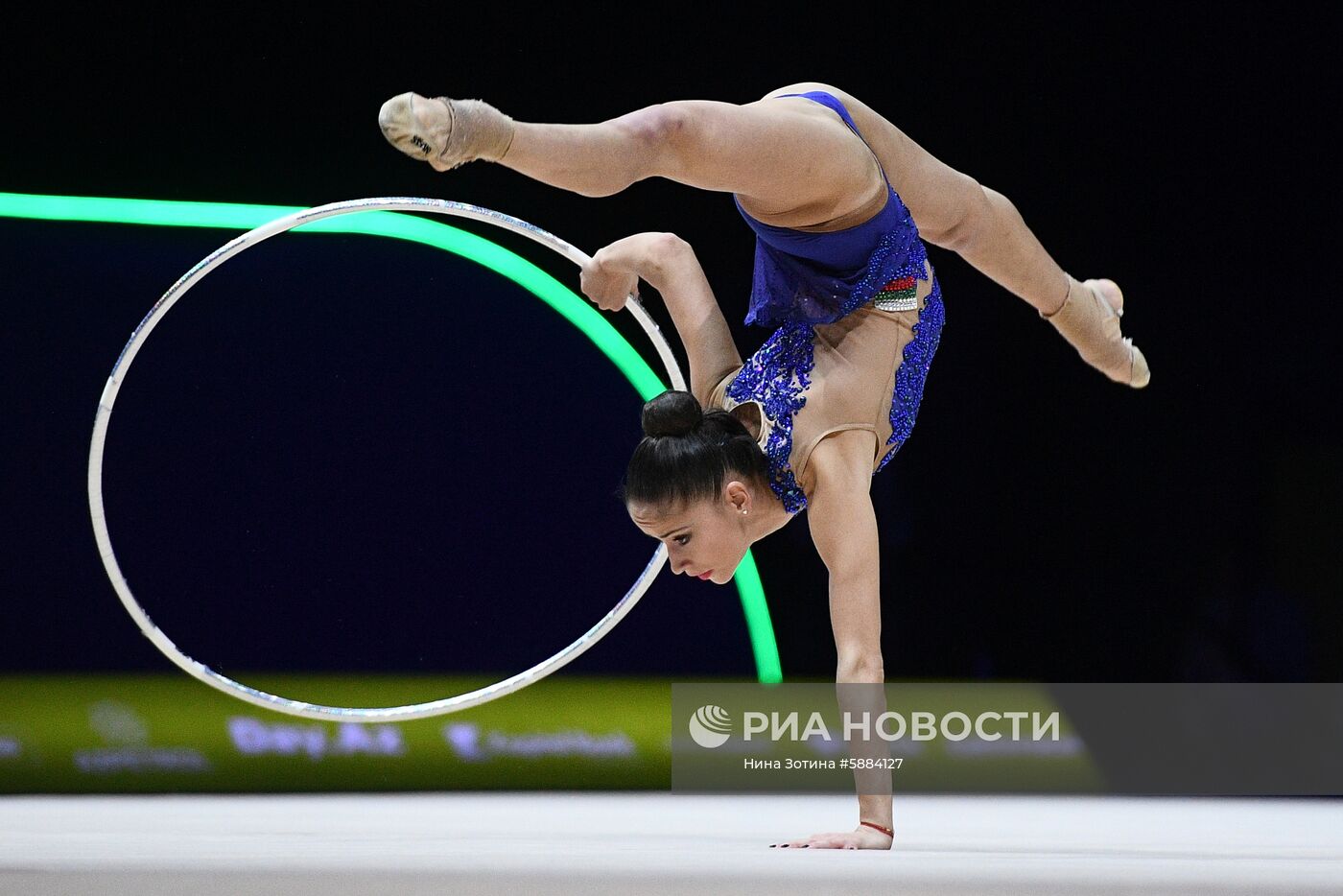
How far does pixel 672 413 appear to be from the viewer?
248 cm

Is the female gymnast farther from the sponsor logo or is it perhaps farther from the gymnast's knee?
the sponsor logo

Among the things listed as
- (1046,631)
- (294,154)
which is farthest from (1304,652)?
(294,154)

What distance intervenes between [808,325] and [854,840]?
91 centimetres

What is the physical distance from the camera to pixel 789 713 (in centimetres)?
405

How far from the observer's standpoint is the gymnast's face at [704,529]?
8.14 feet

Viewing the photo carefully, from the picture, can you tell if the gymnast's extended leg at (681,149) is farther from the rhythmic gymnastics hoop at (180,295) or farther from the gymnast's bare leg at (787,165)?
the rhythmic gymnastics hoop at (180,295)

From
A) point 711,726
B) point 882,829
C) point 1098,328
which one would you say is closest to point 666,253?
point 1098,328

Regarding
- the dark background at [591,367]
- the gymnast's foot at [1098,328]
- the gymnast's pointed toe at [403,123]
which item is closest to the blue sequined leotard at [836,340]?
the gymnast's foot at [1098,328]

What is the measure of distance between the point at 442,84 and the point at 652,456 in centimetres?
191

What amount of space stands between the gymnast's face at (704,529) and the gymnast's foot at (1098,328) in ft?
2.92

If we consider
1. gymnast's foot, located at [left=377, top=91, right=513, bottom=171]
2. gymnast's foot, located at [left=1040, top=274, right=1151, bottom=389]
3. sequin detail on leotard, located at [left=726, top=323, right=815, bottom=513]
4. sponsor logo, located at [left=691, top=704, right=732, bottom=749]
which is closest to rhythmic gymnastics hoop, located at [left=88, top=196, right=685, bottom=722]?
sequin detail on leotard, located at [left=726, top=323, right=815, bottom=513]

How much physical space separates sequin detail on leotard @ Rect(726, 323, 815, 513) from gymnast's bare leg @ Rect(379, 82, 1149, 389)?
22 centimetres

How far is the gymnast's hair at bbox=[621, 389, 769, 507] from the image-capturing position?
2.46 m

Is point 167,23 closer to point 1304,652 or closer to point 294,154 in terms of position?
point 294,154
